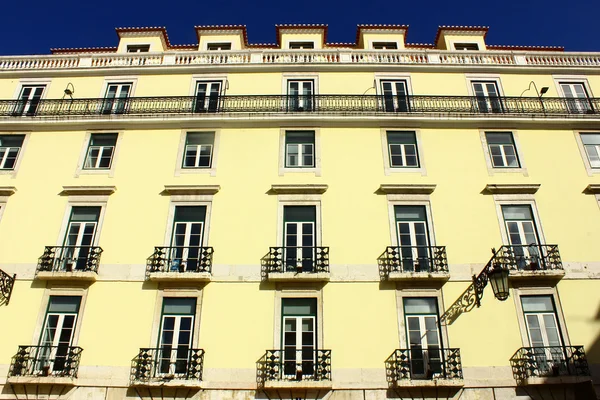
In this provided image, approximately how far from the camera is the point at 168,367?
1103 centimetres

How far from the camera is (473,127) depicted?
14.6m

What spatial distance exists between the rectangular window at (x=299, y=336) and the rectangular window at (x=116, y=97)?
27.5ft

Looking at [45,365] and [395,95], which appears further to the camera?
[395,95]

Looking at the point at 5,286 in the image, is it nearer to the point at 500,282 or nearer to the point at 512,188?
the point at 500,282

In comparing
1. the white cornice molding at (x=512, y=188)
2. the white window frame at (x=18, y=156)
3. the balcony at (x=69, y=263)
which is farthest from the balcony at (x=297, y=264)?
the white window frame at (x=18, y=156)

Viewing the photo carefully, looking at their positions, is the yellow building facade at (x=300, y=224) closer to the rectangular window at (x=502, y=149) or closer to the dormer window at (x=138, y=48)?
the rectangular window at (x=502, y=149)

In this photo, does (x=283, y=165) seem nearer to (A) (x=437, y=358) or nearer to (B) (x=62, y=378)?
(A) (x=437, y=358)

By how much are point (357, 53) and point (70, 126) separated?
9752 millimetres

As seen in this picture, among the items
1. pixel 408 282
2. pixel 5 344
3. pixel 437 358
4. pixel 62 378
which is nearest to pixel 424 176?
pixel 408 282

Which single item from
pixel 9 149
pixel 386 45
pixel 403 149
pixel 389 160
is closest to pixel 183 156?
pixel 9 149

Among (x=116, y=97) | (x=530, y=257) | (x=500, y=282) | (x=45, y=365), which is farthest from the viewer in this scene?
(x=116, y=97)

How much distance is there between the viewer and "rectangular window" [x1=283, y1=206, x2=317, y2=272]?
1220 centimetres

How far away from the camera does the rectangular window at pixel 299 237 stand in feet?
40.0

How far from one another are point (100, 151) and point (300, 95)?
21.2 feet
